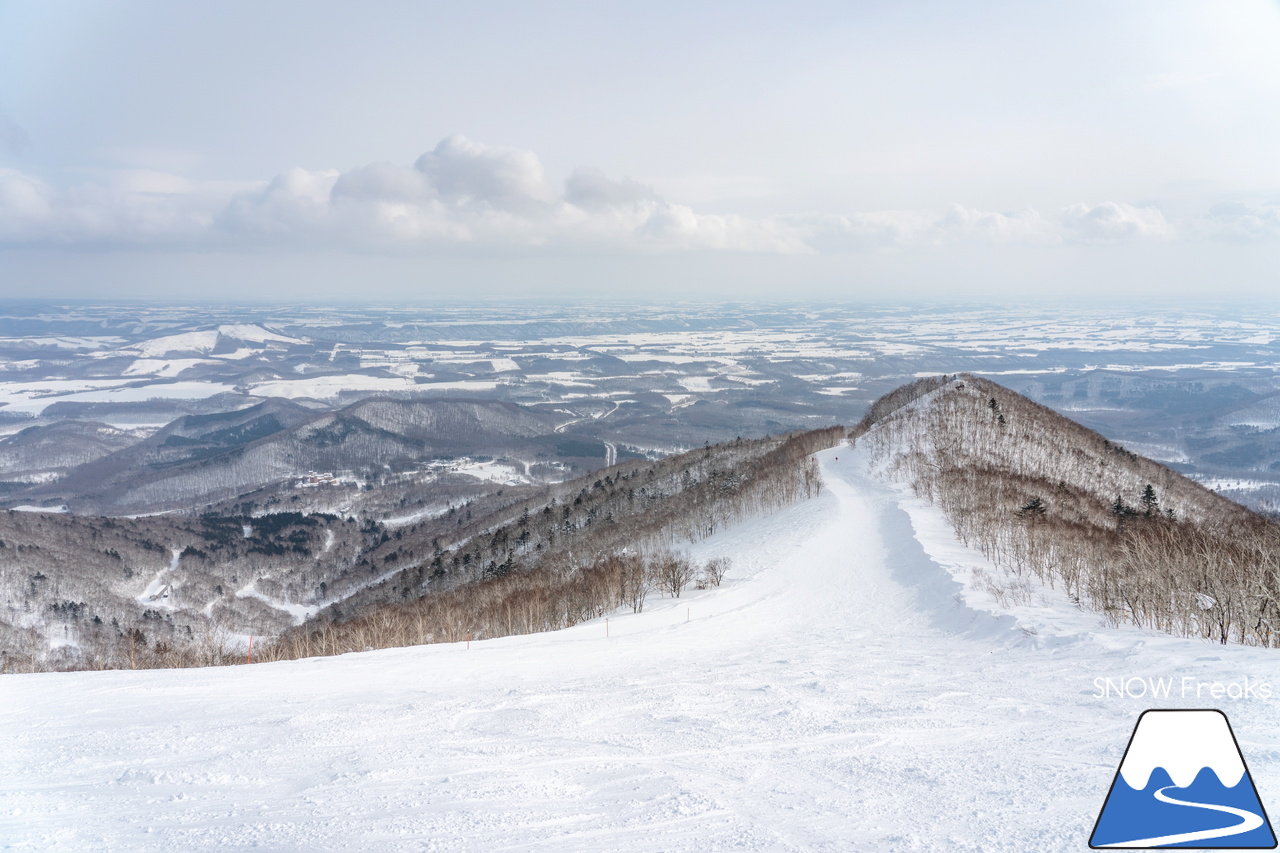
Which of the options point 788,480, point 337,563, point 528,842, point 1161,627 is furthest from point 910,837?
point 337,563

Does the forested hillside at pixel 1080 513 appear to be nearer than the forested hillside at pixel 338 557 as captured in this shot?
Yes

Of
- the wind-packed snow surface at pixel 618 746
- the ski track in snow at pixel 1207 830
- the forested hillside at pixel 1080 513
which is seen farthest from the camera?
the forested hillside at pixel 1080 513

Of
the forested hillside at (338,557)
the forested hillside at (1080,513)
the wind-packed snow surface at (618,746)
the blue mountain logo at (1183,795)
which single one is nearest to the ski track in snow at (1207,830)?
the blue mountain logo at (1183,795)

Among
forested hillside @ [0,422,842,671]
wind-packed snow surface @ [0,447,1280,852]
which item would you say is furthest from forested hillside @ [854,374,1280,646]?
forested hillside @ [0,422,842,671]

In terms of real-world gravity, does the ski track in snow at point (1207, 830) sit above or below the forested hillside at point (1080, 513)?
above

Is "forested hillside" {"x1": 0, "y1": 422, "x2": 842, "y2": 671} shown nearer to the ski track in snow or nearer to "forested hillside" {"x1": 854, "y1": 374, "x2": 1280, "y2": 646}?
"forested hillside" {"x1": 854, "y1": 374, "x2": 1280, "y2": 646}

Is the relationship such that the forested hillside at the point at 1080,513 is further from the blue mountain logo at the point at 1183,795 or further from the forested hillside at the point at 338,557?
the forested hillside at the point at 338,557
